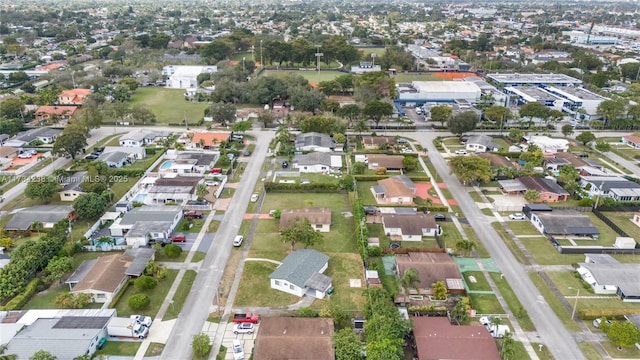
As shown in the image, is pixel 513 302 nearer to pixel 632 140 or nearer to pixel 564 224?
pixel 564 224

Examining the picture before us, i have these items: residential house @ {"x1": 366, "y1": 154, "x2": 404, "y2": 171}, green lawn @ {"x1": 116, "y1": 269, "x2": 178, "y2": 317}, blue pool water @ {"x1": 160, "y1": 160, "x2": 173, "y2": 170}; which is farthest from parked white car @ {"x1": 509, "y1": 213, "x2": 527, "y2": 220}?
blue pool water @ {"x1": 160, "y1": 160, "x2": 173, "y2": 170}

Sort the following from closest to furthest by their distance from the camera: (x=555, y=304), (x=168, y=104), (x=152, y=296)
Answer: (x=555, y=304) < (x=152, y=296) < (x=168, y=104)

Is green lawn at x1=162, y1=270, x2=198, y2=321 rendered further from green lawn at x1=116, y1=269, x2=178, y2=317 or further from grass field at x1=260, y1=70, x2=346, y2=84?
grass field at x1=260, y1=70, x2=346, y2=84

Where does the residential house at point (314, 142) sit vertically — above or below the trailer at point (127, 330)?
above

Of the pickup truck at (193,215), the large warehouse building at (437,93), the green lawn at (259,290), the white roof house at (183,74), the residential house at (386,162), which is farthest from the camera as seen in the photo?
the white roof house at (183,74)

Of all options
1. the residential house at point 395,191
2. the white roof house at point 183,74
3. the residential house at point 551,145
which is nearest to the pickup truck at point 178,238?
the residential house at point 395,191

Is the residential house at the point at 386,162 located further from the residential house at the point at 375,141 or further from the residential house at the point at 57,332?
the residential house at the point at 57,332

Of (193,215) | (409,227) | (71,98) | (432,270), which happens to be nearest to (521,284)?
(432,270)
